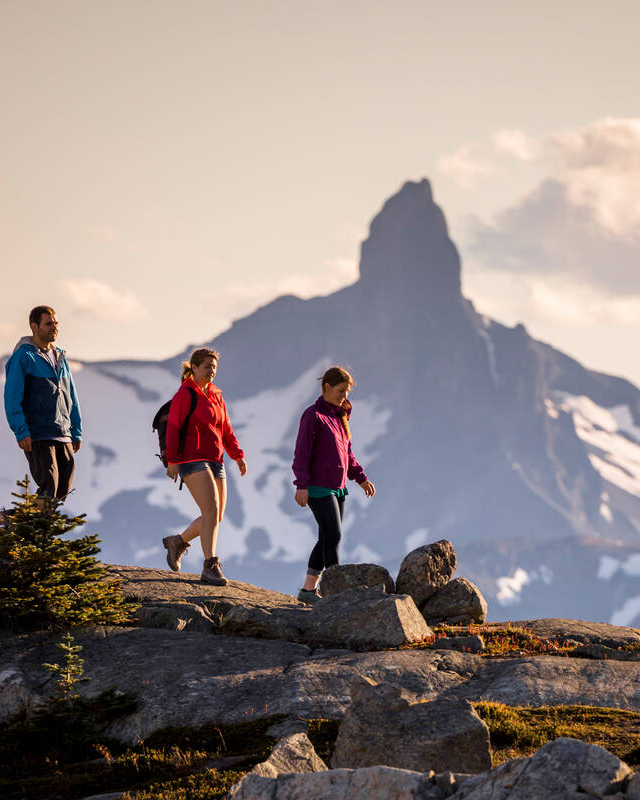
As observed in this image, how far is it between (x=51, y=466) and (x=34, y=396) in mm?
1006

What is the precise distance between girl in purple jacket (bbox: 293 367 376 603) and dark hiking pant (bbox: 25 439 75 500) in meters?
3.30

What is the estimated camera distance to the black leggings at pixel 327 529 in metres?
15.4

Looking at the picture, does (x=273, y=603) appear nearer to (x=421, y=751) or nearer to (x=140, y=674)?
(x=140, y=674)

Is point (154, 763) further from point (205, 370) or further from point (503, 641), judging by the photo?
point (205, 370)

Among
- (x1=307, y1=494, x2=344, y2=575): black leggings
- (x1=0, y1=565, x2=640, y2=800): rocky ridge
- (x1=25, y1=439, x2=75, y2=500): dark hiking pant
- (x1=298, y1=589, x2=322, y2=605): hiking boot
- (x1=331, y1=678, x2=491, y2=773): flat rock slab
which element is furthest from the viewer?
(x1=298, y1=589, x2=322, y2=605): hiking boot

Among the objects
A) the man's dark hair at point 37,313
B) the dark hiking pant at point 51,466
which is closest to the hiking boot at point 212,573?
the dark hiking pant at point 51,466

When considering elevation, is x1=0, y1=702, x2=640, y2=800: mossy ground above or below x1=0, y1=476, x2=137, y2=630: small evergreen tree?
below

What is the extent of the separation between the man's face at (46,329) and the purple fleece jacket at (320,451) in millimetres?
3805

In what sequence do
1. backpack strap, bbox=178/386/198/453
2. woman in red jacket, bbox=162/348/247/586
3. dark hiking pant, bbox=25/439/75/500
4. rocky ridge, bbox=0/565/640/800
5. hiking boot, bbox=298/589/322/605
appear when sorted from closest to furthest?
rocky ridge, bbox=0/565/640/800
dark hiking pant, bbox=25/439/75/500
woman in red jacket, bbox=162/348/247/586
backpack strap, bbox=178/386/198/453
hiking boot, bbox=298/589/322/605

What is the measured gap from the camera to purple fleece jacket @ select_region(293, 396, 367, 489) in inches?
596

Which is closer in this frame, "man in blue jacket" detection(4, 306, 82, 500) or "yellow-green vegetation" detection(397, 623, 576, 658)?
"yellow-green vegetation" detection(397, 623, 576, 658)

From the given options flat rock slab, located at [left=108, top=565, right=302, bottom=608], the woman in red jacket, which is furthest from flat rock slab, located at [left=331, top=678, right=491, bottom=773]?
the woman in red jacket

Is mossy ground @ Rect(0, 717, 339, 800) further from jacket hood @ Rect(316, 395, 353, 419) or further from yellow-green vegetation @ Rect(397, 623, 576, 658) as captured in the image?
jacket hood @ Rect(316, 395, 353, 419)

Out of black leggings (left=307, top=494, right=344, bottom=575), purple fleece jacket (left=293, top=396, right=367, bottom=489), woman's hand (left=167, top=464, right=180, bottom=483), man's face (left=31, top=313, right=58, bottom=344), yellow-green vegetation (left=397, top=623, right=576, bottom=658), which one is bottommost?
yellow-green vegetation (left=397, top=623, right=576, bottom=658)
